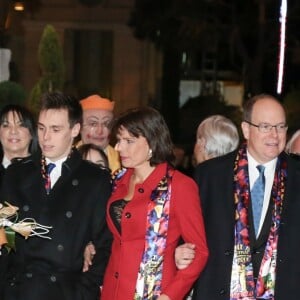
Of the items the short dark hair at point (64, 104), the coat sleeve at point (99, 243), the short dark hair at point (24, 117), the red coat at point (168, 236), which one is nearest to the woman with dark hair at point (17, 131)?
the short dark hair at point (24, 117)

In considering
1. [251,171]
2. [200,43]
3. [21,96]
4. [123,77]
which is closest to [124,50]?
[123,77]

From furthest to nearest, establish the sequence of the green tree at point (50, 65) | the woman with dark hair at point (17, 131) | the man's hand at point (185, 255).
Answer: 1. the green tree at point (50, 65)
2. the woman with dark hair at point (17, 131)
3. the man's hand at point (185, 255)

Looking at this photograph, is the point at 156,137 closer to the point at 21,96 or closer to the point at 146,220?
the point at 146,220

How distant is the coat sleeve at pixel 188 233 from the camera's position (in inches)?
164

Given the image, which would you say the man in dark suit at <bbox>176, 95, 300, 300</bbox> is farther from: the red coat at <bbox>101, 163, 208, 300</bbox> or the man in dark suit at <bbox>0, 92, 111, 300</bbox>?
the man in dark suit at <bbox>0, 92, 111, 300</bbox>

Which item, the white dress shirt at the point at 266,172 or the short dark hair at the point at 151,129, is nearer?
the short dark hair at the point at 151,129

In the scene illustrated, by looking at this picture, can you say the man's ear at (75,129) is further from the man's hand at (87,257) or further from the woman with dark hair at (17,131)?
the woman with dark hair at (17,131)

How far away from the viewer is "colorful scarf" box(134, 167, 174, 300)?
4191 millimetres

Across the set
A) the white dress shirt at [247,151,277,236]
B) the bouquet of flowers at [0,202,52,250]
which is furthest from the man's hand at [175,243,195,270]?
the bouquet of flowers at [0,202,52,250]

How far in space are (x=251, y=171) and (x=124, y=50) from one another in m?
10.2

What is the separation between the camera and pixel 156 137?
4.29 m

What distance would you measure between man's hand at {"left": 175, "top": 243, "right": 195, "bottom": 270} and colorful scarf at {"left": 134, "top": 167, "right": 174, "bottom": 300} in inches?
3.6

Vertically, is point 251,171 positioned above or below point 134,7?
below

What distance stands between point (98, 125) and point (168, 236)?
8.05 feet
